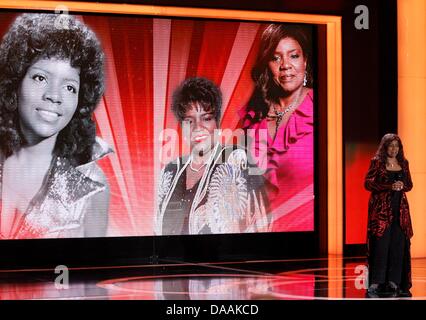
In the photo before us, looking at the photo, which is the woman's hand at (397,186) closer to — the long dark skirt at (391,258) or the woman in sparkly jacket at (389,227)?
the woman in sparkly jacket at (389,227)

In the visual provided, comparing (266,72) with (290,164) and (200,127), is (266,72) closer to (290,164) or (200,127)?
(200,127)

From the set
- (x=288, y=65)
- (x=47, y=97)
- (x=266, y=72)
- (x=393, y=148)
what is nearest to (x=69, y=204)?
(x=47, y=97)

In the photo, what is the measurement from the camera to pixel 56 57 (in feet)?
39.4

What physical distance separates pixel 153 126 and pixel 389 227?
429 cm

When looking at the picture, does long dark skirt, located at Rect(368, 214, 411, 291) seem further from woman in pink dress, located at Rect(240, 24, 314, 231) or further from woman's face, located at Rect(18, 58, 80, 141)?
woman's face, located at Rect(18, 58, 80, 141)

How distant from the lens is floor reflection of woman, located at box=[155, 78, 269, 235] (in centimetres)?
1256

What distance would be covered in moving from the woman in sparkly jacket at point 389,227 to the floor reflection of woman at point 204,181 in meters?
3.81

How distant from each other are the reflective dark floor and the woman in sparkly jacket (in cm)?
21

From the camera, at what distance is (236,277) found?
10742mm

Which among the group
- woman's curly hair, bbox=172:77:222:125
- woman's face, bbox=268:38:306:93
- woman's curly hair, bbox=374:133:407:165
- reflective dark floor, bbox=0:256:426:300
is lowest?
reflective dark floor, bbox=0:256:426:300

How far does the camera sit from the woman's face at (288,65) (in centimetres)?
1292

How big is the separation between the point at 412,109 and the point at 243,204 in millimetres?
2520

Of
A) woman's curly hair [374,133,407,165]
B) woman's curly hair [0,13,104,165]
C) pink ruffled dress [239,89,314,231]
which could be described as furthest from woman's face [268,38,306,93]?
woman's curly hair [374,133,407,165]
